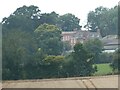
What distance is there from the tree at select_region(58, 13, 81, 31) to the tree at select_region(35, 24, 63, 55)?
39 centimetres

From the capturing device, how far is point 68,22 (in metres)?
5.16

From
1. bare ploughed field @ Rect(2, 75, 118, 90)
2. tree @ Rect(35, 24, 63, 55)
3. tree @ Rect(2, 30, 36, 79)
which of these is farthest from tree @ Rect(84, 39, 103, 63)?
bare ploughed field @ Rect(2, 75, 118, 90)

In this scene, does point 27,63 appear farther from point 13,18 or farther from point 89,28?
point 89,28

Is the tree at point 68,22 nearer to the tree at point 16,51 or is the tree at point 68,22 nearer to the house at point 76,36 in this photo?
the house at point 76,36

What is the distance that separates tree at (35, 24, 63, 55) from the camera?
4184 millimetres

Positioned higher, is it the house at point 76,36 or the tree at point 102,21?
the tree at point 102,21

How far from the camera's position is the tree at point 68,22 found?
4.84 m

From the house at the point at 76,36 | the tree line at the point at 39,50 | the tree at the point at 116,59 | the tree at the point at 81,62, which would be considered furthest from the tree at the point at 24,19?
the tree at the point at 116,59

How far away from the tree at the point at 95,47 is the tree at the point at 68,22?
611 mm

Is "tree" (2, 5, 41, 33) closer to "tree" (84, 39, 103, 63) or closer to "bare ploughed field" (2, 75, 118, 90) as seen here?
"tree" (84, 39, 103, 63)

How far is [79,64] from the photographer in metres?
4.03

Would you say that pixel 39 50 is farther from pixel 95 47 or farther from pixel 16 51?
pixel 95 47

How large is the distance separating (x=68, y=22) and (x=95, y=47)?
0.95m

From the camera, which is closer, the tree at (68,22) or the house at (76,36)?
the house at (76,36)
